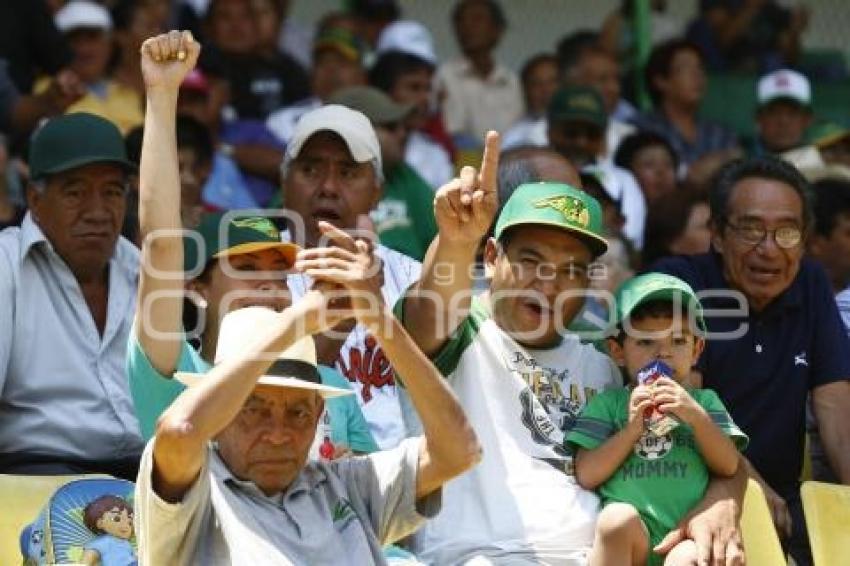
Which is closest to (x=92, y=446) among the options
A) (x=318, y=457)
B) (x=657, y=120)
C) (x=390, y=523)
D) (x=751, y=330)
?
(x=318, y=457)

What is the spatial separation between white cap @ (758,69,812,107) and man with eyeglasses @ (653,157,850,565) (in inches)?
153

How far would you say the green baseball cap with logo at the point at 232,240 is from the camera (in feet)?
19.0

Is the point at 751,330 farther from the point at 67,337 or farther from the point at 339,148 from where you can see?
the point at 67,337

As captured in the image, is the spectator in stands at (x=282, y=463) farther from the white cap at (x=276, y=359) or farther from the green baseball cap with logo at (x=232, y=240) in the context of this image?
the green baseball cap with logo at (x=232, y=240)

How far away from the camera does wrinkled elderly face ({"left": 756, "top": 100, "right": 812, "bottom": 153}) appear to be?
34.5ft

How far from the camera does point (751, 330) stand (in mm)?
6574

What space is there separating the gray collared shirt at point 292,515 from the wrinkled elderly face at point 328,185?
1.80m

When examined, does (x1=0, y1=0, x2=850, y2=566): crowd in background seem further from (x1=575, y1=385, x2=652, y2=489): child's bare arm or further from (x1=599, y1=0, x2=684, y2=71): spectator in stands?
(x1=575, y1=385, x2=652, y2=489): child's bare arm

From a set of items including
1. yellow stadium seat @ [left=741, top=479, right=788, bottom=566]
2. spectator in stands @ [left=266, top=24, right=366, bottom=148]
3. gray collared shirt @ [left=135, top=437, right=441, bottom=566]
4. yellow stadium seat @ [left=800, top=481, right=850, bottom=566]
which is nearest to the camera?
gray collared shirt @ [left=135, top=437, right=441, bottom=566]

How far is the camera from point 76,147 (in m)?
6.43

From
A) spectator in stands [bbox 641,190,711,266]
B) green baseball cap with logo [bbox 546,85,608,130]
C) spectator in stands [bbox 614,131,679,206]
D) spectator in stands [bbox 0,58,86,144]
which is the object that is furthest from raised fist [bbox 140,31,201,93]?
spectator in stands [bbox 614,131,679,206]

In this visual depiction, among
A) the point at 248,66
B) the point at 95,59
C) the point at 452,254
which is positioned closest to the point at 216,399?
the point at 452,254

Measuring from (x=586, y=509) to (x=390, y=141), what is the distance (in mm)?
3001

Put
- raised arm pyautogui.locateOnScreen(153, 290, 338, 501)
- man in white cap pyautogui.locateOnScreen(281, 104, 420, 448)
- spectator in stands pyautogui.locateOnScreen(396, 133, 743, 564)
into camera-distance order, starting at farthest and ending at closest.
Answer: man in white cap pyautogui.locateOnScreen(281, 104, 420, 448), spectator in stands pyautogui.locateOnScreen(396, 133, 743, 564), raised arm pyautogui.locateOnScreen(153, 290, 338, 501)
